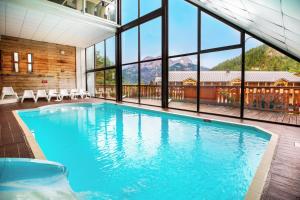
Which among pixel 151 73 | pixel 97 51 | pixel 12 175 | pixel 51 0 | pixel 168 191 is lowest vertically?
pixel 168 191

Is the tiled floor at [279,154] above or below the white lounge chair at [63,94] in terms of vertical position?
below

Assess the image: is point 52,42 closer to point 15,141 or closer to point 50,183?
point 15,141

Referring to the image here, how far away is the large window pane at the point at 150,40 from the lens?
24.6 feet

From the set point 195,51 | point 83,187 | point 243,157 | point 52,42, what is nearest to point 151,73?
point 195,51

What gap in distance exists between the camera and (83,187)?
208 cm

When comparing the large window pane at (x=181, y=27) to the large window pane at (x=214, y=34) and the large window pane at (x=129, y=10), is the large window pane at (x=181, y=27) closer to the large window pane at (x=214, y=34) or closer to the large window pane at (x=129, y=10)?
the large window pane at (x=214, y=34)

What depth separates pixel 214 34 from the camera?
19.9 ft

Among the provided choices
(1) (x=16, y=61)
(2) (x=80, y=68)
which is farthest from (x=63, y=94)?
(1) (x=16, y=61)

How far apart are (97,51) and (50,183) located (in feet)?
36.6

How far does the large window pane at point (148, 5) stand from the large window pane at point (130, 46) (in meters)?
0.90

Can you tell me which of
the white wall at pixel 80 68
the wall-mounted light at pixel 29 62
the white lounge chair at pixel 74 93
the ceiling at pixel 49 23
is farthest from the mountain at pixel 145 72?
the wall-mounted light at pixel 29 62

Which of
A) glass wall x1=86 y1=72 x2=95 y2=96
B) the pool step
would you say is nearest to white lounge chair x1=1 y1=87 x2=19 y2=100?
glass wall x1=86 y1=72 x2=95 y2=96

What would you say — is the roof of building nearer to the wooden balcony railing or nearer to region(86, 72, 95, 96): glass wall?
the wooden balcony railing

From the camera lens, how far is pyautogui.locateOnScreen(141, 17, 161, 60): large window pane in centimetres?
750
